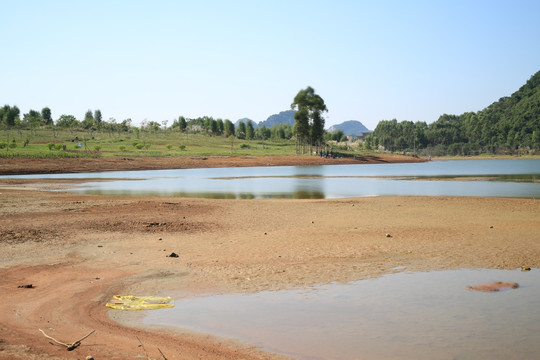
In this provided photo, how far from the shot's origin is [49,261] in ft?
39.8

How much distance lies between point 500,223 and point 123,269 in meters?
14.3

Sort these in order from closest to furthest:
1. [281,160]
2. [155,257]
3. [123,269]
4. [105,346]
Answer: [105,346] → [123,269] → [155,257] → [281,160]

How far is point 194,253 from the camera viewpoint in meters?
13.3

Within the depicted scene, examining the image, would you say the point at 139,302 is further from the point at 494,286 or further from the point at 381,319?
the point at 494,286

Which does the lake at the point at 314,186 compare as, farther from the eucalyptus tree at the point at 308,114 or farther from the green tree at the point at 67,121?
the green tree at the point at 67,121

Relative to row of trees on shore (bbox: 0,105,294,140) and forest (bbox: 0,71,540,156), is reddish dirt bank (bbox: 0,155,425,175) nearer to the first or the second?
forest (bbox: 0,71,540,156)

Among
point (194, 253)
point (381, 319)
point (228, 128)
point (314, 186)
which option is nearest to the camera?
point (381, 319)

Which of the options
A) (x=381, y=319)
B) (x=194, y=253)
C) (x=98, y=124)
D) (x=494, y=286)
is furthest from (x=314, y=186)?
(x=98, y=124)

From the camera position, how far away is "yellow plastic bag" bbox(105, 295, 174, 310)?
8648 mm

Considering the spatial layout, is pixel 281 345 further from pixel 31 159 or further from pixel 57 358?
pixel 31 159

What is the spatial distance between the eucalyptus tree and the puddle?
9927cm

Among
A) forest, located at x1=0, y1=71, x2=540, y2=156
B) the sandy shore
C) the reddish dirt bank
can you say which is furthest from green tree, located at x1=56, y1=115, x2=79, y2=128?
the sandy shore

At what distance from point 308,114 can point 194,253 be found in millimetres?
98113

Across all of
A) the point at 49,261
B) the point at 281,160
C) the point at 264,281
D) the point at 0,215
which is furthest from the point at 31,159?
the point at 264,281
